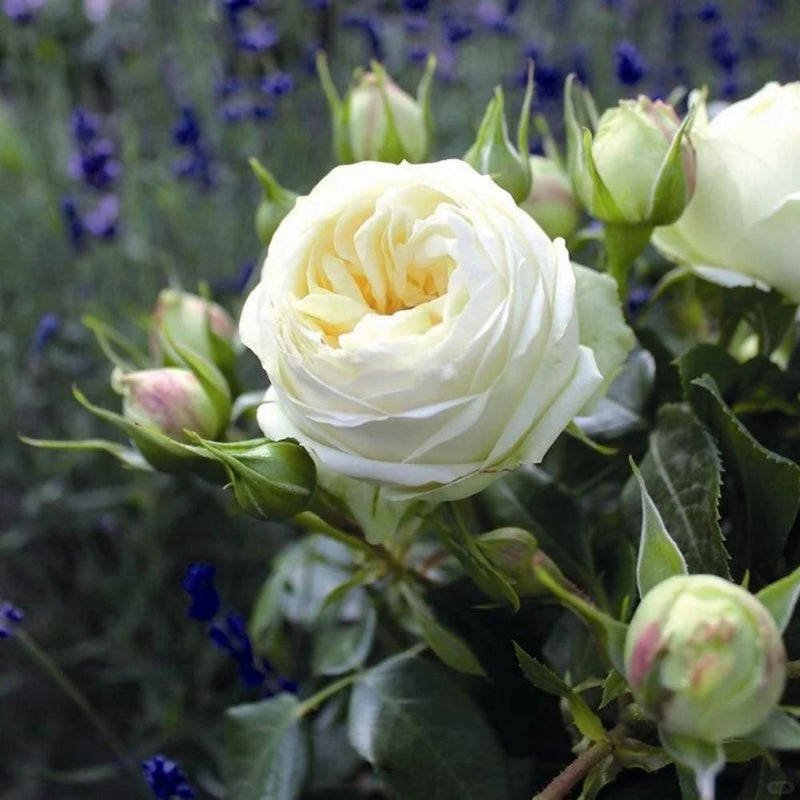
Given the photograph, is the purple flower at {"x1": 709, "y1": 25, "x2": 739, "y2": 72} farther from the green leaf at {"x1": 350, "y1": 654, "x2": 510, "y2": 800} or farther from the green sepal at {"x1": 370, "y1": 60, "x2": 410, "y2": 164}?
the green leaf at {"x1": 350, "y1": 654, "x2": 510, "y2": 800}

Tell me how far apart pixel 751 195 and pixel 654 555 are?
0.14 m

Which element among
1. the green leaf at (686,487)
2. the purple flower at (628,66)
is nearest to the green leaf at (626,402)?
the green leaf at (686,487)

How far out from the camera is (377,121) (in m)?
0.41

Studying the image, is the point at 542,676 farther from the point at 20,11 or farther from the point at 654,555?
the point at 20,11

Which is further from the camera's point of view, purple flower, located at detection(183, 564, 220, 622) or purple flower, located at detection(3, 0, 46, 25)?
purple flower, located at detection(3, 0, 46, 25)

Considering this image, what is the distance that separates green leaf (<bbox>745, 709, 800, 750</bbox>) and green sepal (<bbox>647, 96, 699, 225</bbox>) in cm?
16

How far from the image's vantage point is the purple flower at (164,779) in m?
0.40

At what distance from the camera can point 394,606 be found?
441 millimetres

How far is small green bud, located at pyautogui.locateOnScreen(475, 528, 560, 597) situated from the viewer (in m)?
0.34

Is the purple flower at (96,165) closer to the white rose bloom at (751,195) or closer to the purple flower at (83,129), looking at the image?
the purple flower at (83,129)

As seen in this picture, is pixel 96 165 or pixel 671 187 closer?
pixel 671 187

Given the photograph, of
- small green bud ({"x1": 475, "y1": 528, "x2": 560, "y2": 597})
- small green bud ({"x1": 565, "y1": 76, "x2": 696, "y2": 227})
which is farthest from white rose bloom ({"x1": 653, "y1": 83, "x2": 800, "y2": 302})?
small green bud ({"x1": 475, "y1": 528, "x2": 560, "y2": 597})

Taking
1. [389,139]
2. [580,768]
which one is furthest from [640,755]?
[389,139]

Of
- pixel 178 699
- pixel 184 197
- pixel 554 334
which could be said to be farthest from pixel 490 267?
pixel 184 197
